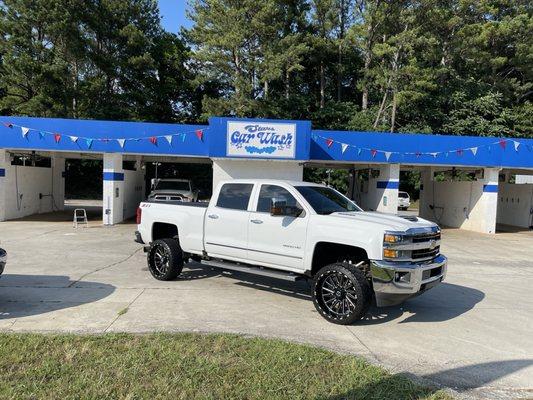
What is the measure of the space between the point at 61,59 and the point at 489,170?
3432cm

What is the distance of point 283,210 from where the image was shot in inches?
284

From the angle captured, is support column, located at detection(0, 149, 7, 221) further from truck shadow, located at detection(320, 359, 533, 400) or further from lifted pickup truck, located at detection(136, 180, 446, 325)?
truck shadow, located at detection(320, 359, 533, 400)

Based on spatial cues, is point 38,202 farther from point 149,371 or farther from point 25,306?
point 149,371

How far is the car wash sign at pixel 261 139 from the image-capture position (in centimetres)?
1933

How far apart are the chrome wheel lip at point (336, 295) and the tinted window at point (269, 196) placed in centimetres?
155

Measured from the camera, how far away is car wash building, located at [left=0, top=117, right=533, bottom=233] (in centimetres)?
1941

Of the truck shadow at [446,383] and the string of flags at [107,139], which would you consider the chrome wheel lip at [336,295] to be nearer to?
the truck shadow at [446,383]

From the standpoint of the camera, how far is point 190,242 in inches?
345

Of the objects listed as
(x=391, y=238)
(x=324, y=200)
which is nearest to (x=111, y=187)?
(x=324, y=200)

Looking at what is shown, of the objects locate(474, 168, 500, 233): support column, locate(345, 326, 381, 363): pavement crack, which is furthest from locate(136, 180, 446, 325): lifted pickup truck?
locate(474, 168, 500, 233): support column

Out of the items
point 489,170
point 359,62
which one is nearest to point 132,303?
point 489,170

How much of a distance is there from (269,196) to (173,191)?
11.7 metres

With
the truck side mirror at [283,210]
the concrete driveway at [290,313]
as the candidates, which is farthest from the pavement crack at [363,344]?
the truck side mirror at [283,210]

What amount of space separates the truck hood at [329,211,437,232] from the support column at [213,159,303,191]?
506 inches
